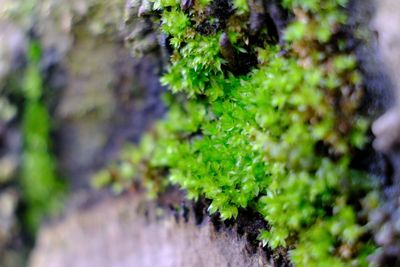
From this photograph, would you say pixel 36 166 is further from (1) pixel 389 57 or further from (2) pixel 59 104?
(1) pixel 389 57

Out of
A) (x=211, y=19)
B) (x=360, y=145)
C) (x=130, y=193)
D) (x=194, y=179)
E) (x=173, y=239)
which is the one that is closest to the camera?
(x=360, y=145)

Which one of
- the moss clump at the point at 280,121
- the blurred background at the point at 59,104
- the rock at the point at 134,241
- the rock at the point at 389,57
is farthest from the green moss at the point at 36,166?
the rock at the point at 389,57

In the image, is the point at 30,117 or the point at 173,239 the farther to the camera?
the point at 30,117

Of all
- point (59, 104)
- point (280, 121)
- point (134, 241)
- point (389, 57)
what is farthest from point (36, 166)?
point (389, 57)

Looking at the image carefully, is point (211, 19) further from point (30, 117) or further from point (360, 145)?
point (30, 117)

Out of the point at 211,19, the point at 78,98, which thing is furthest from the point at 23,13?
the point at 211,19

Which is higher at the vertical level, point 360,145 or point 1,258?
point 1,258

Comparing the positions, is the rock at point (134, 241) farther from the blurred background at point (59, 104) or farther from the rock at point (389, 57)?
the rock at point (389, 57)

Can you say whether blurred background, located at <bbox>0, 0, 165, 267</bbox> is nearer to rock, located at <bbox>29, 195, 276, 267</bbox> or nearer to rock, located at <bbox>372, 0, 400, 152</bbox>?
rock, located at <bbox>29, 195, 276, 267</bbox>
